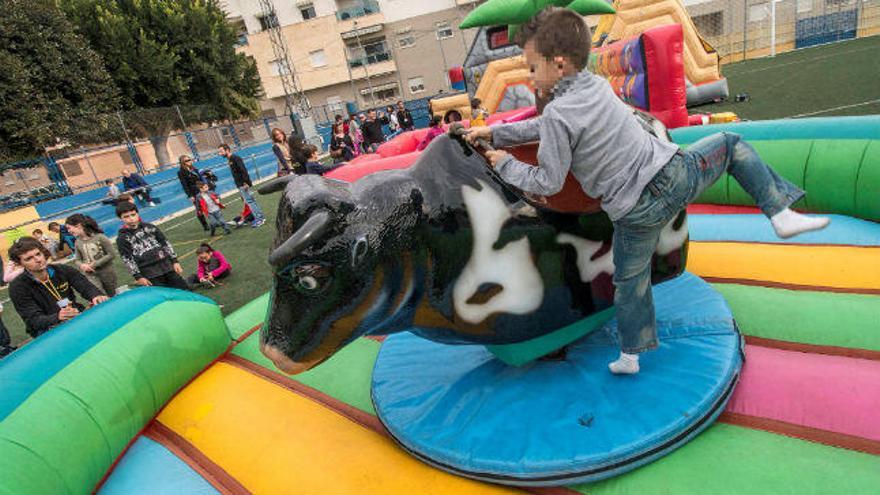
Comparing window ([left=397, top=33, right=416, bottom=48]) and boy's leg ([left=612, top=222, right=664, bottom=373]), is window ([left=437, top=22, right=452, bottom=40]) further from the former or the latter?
boy's leg ([left=612, top=222, right=664, bottom=373])

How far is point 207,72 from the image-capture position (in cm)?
2686

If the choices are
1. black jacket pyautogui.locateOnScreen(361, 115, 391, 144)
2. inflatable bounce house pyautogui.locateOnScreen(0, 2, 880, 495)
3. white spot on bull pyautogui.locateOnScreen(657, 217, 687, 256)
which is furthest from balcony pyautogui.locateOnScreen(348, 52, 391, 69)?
white spot on bull pyautogui.locateOnScreen(657, 217, 687, 256)

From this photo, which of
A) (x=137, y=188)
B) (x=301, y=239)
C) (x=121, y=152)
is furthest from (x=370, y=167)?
(x=121, y=152)

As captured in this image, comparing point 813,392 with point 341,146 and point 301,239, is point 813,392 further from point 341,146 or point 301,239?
point 341,146

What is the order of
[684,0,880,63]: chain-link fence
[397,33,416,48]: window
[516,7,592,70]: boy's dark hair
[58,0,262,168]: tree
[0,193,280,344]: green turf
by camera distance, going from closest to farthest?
[516,7,592,70]: boy's dark hair
[0,193,280,344]: green turf
[684,0,880,63]: chain-link fence
[58,0,262,168]: tree
[397,33,416,48]: window

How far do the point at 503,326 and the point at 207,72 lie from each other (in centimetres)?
2947

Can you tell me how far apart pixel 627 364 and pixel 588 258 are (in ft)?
1.57

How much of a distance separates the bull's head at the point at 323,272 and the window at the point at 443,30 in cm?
3832

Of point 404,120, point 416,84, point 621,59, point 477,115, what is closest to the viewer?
point 621,59

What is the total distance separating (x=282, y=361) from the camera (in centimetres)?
207

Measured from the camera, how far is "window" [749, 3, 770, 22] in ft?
82.5

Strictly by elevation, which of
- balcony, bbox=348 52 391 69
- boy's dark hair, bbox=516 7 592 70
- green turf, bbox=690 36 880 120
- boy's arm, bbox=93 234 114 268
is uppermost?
balcony, bbox=348 52 391 69

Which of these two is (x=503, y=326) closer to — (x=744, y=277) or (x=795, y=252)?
(x=744, y=277)

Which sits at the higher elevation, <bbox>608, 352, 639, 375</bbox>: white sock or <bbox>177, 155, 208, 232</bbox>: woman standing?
<bbox>177, 155, 208, 232</bbox>: woman standing
